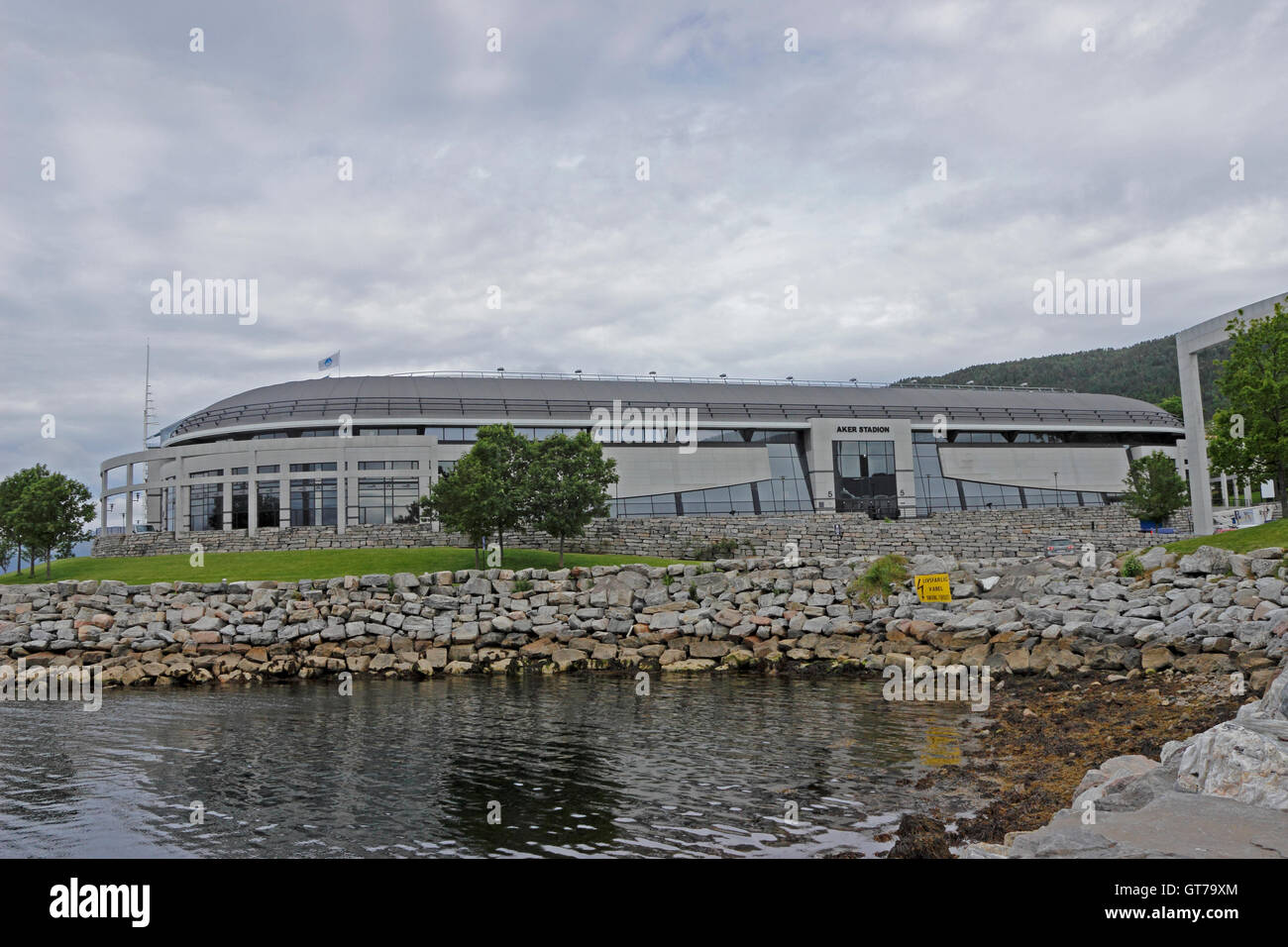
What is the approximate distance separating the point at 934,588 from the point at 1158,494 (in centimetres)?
3315

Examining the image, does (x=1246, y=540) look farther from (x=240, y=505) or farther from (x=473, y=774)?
(x=240, y=505)

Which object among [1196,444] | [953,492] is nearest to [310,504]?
[1196,444]

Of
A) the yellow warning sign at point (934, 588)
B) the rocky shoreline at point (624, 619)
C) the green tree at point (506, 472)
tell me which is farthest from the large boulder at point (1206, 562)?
the green tree at point (506, 472)

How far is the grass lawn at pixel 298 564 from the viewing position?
4238 cm

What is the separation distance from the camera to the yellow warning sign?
33938 millimetres

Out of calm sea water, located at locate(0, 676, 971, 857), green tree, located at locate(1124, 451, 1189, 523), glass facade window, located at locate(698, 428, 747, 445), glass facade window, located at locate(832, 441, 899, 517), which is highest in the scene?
glass facade window, located at locate(698, 428, 747, 445)

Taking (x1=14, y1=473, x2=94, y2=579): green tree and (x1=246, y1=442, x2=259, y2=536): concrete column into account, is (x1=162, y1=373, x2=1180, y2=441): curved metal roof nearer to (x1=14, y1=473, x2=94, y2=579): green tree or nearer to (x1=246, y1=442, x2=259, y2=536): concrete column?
(x1=246, y1=442, x2=259, y2=536): concrete column

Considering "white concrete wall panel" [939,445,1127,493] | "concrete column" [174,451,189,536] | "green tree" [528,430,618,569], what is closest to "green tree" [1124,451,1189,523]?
"white concrete wall panel" [939,445,1127,493]

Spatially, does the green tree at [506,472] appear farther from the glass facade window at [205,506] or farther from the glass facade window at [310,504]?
the glass facade window at [205,506]

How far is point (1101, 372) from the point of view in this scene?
515 ft

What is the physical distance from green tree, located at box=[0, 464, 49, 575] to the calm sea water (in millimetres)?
24467
